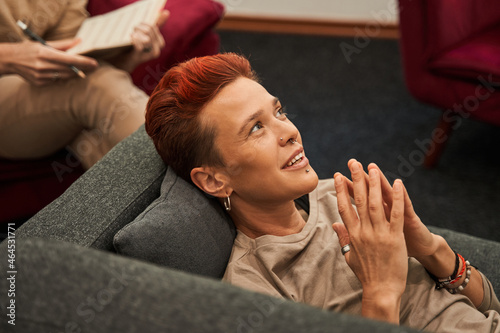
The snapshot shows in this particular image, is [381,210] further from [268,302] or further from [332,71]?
[332,71]

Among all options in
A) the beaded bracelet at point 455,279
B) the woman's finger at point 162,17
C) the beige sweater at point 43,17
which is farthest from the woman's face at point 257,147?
the beige sweater at point 43,17

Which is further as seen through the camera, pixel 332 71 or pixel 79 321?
pixel 332 71

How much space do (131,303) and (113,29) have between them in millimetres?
1219

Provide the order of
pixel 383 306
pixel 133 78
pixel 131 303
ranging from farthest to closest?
pixel 133 78 < pixel 383 306 < pixel 131 303

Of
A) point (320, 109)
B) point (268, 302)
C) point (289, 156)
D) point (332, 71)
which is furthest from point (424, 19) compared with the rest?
point (268, 302)

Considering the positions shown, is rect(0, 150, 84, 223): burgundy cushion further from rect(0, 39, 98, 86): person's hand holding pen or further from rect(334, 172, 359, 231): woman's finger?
rect(334, 172, 359, 231): woman's finger

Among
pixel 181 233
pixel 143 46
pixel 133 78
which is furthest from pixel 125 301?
pixel 133 78

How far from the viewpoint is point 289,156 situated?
3.73ft

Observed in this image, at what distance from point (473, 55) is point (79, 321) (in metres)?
1.88

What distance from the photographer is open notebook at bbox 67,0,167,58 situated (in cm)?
160

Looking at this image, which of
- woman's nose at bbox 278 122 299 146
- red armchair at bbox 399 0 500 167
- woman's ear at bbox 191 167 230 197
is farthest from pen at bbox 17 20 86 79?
red armchair at bbox 399 0 500 167

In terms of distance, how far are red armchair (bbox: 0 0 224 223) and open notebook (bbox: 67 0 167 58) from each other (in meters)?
0.22

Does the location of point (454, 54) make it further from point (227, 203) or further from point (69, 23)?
point (69, 23)

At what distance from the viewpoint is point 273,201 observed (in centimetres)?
116
